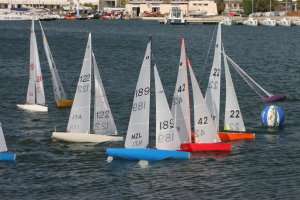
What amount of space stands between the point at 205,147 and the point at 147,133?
5565 mm

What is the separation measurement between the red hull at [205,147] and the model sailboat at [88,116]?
5.40 metres

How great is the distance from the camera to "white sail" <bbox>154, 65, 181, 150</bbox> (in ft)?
151

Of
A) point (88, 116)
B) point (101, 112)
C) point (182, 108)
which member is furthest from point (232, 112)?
point (88, 116)

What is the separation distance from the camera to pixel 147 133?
153 ft

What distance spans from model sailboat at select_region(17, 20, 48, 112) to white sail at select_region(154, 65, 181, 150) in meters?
22.5

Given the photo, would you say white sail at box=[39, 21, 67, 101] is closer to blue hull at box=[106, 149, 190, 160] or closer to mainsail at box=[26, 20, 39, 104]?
mainsail at box=[26, 20, 39, 104]

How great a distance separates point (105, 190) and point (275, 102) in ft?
119

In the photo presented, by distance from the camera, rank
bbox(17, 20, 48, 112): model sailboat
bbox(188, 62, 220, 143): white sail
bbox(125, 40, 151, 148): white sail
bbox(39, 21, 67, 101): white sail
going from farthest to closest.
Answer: bbox(39, 21, 67, 101): white sail < bbox(17, 20, 48, 112): model sailboat < bbox(188, 62, 220, 143): white sail < bbox(125, 40, 151, 148): white sail

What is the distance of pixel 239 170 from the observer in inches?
1845

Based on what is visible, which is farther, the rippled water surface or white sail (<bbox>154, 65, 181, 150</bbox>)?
white sail (<bbox>154, 65, 181, 150</bbox>)

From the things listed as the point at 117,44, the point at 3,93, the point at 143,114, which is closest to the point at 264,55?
the point at 117,44

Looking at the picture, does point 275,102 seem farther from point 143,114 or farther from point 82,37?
point 82,37

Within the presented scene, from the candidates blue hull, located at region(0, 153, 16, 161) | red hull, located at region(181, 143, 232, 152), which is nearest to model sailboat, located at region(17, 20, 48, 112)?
blue hull, located at region(0, 153, 16, 161)

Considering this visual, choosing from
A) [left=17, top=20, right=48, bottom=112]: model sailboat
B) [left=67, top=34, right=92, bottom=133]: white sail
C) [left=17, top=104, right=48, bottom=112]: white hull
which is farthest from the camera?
[left=17, top=104, right=48, bottom=112]: white hull
